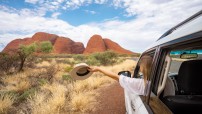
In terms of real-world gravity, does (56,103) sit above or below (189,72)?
below

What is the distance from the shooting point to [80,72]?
166 inches

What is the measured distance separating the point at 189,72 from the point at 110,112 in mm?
4733

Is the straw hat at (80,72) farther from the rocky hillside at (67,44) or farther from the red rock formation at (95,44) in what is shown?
the red rock formation at (95,44)

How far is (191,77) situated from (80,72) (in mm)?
1848

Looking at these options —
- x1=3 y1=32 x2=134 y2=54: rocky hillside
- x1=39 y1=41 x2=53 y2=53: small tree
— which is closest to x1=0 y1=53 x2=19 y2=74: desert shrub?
x1=39 y1=41 x2=53 y2=53: small tree

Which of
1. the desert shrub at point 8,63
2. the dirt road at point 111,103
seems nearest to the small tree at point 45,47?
the desert shrub at point 8,63

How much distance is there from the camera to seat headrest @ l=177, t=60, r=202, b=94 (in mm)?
3061

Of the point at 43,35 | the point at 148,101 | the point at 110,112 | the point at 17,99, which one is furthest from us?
the point at 43,35

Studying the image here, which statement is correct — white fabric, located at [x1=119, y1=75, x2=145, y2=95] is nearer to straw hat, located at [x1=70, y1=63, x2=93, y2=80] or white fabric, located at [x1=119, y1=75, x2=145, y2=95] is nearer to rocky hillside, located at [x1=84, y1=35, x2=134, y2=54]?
straw hat, located at [x1=70, y1=63, x2=93, y2=80]

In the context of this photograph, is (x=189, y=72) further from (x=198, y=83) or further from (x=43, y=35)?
(x=43, y=35)

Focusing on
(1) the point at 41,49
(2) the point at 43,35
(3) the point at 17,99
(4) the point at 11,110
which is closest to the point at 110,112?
(4) the point at 11,110

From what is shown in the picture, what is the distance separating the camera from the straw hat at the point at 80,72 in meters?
4.05

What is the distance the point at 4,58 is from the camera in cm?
1984

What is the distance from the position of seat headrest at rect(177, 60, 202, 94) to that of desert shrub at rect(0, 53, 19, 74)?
17226mm
